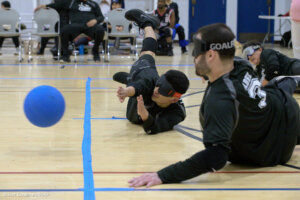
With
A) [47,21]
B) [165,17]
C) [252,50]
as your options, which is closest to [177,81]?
[252,50]

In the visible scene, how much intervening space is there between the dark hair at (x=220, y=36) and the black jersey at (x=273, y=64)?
3.58 m

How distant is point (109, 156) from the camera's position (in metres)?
4.22

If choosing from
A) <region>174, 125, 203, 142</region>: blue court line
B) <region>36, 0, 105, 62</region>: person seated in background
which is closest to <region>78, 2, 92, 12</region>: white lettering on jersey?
<region>36, 0, 105, 62</region>: person seated in background

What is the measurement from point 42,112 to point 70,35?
8027 millimetres

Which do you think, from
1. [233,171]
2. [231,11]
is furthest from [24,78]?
[231,11]

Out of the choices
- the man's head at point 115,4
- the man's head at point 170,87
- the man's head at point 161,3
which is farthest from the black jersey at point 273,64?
the man's head at point 115,4

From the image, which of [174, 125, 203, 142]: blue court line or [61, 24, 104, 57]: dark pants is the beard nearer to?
[174, 125, 203, 142]: blue court line

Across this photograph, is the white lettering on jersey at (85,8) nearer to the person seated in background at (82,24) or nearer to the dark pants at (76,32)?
the person seated in background at (82,24)

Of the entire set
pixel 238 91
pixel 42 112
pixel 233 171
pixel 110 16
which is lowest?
pixel 233 171

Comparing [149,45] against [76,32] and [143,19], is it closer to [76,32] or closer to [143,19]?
[143,19]

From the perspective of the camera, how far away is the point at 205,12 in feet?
65.7

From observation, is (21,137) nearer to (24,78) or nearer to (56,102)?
(56,102)

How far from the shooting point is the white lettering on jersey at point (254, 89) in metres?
3.48

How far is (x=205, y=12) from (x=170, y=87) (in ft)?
51.3
